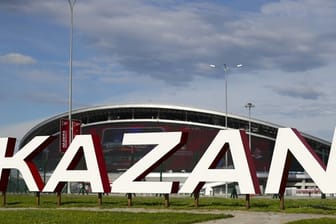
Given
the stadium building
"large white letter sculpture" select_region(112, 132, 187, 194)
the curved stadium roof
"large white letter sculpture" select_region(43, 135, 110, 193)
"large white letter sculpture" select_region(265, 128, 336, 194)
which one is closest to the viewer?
"large white letter sculpture" select_region(265, 128, 336, 194)

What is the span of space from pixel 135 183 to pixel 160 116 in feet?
301

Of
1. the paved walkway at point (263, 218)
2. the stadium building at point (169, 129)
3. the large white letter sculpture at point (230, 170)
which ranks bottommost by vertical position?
the paved walkway at point (263, 218)

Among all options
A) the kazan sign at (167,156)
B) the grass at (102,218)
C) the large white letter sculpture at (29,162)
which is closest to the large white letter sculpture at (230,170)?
the kazan sign at (167,156)

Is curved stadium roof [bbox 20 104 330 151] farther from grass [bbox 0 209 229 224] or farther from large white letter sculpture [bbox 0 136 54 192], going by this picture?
grass [bbox 0 209 229 224]

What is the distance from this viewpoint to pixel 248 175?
26.8 m

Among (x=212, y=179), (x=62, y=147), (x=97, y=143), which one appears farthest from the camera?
(x=62, y=147)

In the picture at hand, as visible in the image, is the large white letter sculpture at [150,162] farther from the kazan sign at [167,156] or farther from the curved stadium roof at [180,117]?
the curved stadium roof at [180,117]

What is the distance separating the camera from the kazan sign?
25969 millimetres

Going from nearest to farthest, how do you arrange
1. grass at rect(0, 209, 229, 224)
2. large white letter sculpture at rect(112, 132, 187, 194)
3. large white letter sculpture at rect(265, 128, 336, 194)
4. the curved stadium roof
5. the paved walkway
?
grass at rect(0, 209, 229, 224), the paved walkway, large white letter sculpture at rect(265, 128, 336, 194), large white letter sculpture at rect(112, 132, 187, 194), the curved stadium roof

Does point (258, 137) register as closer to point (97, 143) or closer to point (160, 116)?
point (160, 116)

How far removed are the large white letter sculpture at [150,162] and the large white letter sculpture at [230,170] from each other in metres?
1.27

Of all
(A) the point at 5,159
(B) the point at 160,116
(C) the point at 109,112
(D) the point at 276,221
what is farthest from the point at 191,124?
(D) the point at 276,221

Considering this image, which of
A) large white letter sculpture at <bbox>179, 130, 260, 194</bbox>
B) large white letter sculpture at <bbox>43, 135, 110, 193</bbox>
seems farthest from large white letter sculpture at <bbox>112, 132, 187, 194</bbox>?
large white letter sculpture at <bbox>179, 130, 260, 194</bbox>

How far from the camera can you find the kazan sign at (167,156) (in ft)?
85.2
